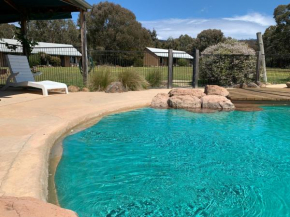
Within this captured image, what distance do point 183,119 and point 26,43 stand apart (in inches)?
299

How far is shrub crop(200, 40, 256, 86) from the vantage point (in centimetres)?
1177

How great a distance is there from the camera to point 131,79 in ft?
32.0

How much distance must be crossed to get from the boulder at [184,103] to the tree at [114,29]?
41966mm

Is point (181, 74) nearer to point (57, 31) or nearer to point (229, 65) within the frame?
point (229, 65)

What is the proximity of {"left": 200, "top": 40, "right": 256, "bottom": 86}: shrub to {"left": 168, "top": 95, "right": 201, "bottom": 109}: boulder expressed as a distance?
506 cm

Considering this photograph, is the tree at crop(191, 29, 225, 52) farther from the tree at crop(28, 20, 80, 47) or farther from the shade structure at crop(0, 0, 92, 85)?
the shade structure at crop(0, 0, 92, 85)

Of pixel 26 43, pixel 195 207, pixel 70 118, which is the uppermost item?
pixel 26 43

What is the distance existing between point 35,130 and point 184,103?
4449mm

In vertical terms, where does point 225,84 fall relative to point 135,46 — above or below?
below

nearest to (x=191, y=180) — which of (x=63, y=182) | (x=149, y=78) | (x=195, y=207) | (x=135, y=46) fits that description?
(x=195, y=207)


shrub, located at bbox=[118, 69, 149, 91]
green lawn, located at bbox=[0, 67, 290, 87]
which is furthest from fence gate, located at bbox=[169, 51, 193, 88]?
shrub, located at bbox=[118, 69, 149, 91]

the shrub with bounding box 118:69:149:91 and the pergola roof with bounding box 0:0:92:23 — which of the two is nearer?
the pergola roof with bounding box 0:0:92:23

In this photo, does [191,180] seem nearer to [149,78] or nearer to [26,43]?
[149,78]

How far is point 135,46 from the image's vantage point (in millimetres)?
49094
